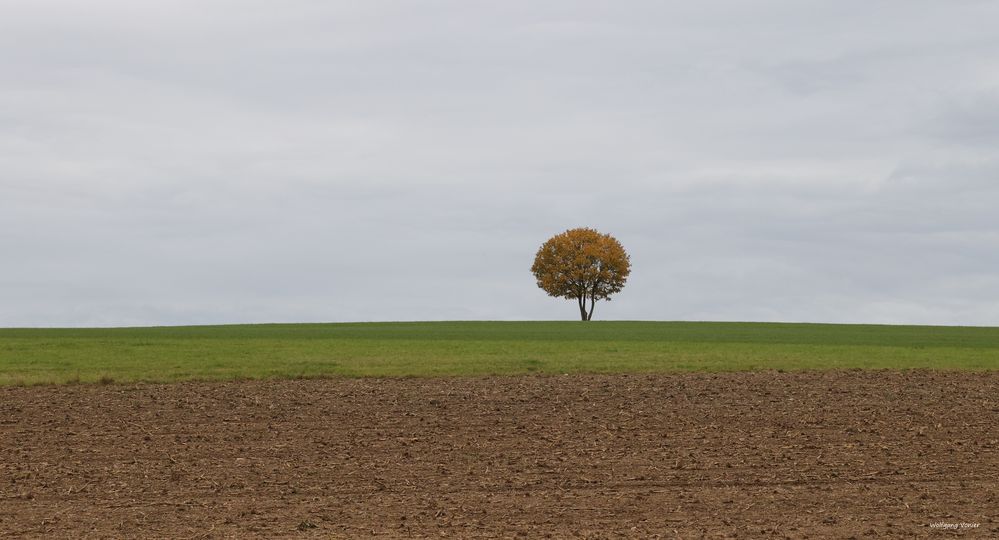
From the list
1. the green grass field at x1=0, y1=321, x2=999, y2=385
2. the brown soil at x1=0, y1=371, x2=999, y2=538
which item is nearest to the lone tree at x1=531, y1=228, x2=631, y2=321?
the green grass field at x1=0, y1=321, x2=999, y2=385

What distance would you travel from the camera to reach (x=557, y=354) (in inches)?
1614

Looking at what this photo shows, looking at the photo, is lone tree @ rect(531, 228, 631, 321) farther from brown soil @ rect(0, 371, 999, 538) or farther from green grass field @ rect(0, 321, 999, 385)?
brown soil @ rect(0, 371, 999, 538)

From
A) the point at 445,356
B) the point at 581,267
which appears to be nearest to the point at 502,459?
the point at 445,356

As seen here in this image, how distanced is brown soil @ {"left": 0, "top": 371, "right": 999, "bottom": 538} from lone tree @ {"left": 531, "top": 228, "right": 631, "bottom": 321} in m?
71.1

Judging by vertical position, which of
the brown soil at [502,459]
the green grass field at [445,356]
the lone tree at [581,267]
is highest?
the lone tree at [581,267]

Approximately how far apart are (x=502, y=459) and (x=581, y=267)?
80995 millimetres

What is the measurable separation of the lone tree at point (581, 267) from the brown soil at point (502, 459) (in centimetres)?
7107

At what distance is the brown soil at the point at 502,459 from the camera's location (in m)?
15.5

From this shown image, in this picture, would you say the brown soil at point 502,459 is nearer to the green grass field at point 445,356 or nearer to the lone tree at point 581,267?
the green grass field at point 445,356

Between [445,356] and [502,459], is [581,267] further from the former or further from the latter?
[502,459]

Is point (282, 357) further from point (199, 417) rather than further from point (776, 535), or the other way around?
point (776, 535)

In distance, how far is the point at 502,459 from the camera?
770 inches

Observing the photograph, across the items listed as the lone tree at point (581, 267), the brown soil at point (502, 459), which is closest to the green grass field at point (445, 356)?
the brown soil at point (502, 459)

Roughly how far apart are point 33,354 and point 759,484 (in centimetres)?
3164
